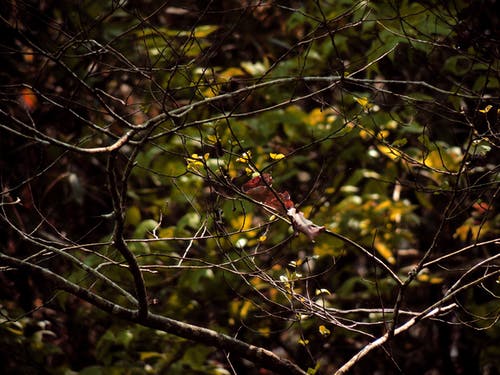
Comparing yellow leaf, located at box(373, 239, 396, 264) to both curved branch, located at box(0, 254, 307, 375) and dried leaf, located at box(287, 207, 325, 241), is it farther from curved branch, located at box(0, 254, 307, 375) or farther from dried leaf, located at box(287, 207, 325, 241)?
dried leaf, located at box(287, 207, 325, 241)

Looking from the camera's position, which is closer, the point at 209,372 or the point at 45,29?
the point at 209,372

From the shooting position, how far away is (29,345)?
4.08 metres

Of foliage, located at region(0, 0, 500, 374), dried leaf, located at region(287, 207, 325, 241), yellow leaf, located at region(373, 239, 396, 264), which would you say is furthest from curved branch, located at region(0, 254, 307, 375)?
yellow leaf, located at region(373, 239, 396, 264)

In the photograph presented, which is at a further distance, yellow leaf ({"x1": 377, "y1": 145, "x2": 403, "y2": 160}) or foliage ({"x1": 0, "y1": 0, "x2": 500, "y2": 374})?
foliage ({"x1": 0, "y1": 0, "x2": 500, "y2": 374})

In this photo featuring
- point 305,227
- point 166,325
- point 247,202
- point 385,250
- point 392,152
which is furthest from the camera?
point 385,250

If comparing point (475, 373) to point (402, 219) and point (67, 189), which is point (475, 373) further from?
point (67, 189)

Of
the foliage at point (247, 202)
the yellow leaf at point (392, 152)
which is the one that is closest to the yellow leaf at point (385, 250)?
the foliage at point (247, 202)

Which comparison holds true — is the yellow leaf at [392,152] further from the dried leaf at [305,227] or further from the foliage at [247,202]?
the dried leaf at [305,227]

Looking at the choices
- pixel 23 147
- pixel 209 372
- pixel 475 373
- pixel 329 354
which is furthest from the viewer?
pixel 329 354

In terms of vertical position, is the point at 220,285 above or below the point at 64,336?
above

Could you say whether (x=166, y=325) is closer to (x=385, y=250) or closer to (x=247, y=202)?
(x=247, y=202)

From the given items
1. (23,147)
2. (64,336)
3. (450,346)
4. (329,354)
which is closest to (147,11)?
(23,147)

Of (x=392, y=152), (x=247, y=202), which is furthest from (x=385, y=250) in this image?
(x=392, y=152)

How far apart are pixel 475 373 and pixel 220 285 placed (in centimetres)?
236
